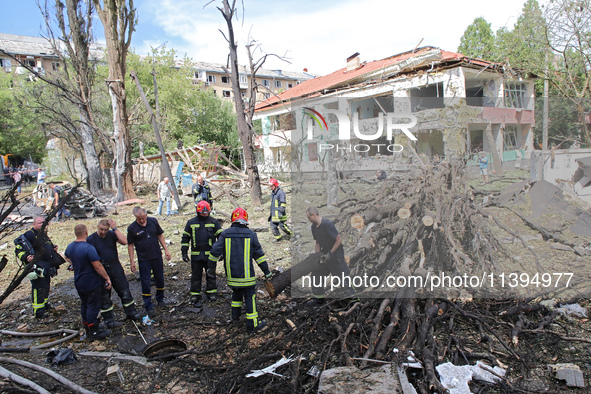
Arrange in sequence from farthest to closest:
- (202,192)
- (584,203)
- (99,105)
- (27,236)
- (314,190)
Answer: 1. (99,105)
2. (314,190)
3. (202,192)
4. (584,203)
5. (27,236)

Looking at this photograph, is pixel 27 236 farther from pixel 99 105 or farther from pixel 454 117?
pixel 99 105

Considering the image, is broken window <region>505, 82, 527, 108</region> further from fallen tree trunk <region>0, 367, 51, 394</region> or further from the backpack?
fallen tree trunk <region>0, 367, 51, 394</region>

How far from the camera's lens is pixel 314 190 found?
11914mm

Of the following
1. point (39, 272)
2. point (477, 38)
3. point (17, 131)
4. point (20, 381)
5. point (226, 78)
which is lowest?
point (20, 381)

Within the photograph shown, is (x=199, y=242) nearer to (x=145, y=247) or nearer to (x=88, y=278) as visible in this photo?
(x=145, y=247)

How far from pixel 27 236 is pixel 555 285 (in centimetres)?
794

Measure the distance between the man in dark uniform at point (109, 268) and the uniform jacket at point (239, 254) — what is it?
143cm

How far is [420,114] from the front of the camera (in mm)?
6895

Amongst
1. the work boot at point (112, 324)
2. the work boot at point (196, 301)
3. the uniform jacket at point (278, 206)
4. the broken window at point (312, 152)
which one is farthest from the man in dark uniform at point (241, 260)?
the broken window at point (312, 152)

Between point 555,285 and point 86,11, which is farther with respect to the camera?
point 86,11

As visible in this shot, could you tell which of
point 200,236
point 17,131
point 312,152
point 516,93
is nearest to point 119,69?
point 312,152

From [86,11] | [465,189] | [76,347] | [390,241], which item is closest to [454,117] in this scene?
[465,189]

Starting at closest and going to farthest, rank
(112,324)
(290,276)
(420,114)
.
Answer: (112,324), (290,276), (420,114)

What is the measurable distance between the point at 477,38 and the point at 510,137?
27309mm
